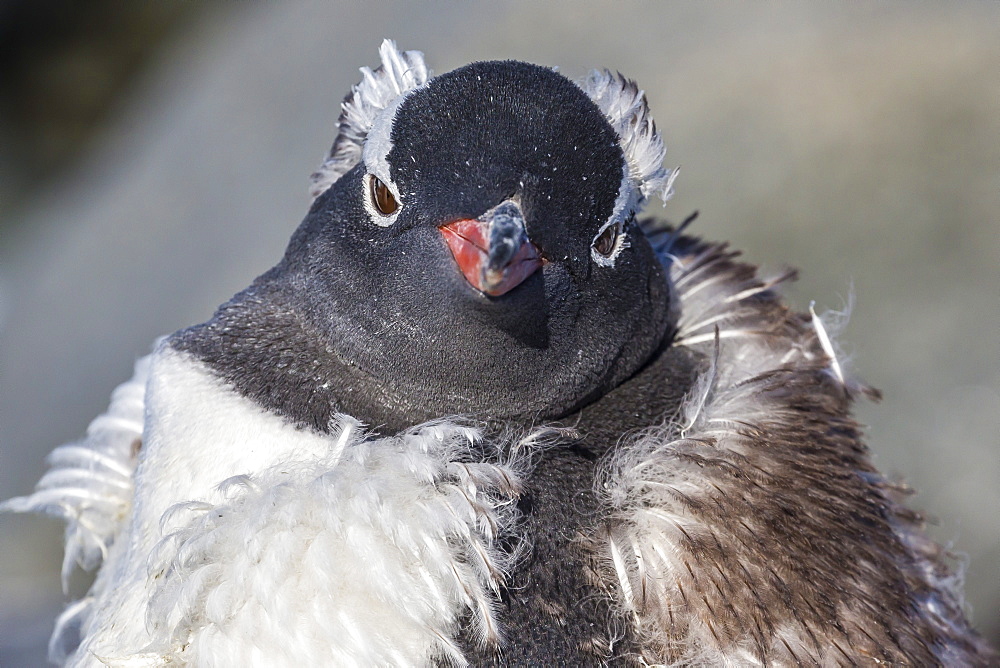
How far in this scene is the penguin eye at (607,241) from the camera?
1.38 m

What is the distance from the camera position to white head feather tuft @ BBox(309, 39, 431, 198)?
1555mm

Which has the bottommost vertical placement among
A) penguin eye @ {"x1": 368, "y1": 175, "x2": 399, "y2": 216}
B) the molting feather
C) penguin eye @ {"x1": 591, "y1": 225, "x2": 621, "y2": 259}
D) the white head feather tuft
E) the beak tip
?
the molting feather

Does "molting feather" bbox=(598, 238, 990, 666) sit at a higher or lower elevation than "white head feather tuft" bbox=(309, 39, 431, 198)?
lower

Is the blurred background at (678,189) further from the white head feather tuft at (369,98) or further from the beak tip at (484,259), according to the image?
the beak tip at (484,259)

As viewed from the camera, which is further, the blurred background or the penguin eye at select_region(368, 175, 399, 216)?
the blurred background

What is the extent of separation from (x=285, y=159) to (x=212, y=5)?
100 inches

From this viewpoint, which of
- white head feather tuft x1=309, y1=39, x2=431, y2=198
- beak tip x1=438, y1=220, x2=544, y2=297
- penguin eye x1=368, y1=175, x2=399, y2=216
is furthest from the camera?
white head feather tuft x1=309, y1=39, x2=431, y2=198

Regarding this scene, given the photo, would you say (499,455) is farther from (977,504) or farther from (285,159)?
(285,159)

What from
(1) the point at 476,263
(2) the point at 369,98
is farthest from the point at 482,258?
(2) the point at 369,98

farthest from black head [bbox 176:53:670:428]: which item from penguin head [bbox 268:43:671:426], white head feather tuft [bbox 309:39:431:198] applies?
white head feather tuft [bbox 309:39:431:198]

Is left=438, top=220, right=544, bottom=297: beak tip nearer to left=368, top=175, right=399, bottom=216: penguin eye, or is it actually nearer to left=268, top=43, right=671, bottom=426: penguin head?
left=268, top=43, right=671, bottom=426: penguin head

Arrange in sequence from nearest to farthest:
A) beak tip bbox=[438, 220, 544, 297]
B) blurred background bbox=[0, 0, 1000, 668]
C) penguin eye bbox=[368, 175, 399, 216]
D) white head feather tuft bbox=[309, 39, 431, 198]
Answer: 1. beak tip bbox=[438, 220, 544, 297]
2. penguin eye bbox=[368, 175, 399, 216]
3. white head feather tuft bbox=[309, 39, 431, 198]
4. blurred background bbox=[0, 0, 1000, 668]

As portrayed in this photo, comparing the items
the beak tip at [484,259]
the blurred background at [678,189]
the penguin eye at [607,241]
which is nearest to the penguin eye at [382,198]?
the beak tip at [484,259]

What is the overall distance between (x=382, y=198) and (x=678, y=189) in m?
3.30
